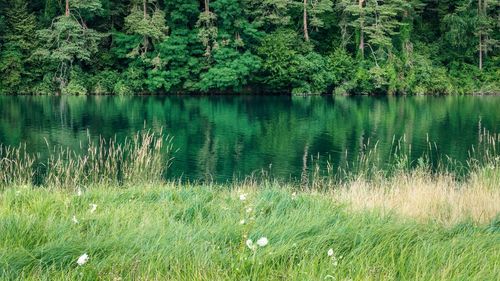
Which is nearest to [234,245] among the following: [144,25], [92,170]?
[92,170]

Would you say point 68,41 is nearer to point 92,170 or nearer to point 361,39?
point 361,39

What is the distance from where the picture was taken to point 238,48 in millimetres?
44125

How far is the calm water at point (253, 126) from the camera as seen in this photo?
17292 mm

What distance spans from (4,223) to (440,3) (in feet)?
165

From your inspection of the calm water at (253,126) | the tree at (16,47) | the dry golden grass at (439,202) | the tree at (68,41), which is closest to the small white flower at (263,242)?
the dry golden grass at (439,202)

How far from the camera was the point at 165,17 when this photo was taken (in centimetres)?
4447

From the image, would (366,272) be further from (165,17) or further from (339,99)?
(165,17)

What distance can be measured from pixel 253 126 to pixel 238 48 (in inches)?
775

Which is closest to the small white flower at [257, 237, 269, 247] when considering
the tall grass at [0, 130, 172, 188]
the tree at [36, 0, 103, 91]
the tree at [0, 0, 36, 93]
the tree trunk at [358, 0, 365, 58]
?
the tall grass at [0, 130, 172, 188]

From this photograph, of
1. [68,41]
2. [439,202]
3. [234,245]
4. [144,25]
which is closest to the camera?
[234,245]

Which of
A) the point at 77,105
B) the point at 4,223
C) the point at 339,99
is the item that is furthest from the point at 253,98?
the point at 4,223

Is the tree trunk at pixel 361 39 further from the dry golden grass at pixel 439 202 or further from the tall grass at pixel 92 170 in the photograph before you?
the dry golden grass at pixel 439 202

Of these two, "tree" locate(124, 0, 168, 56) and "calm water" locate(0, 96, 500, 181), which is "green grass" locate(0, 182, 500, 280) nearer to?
"calm water" locate(0, 96, 500, 181)

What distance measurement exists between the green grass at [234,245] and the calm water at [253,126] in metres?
6.06
